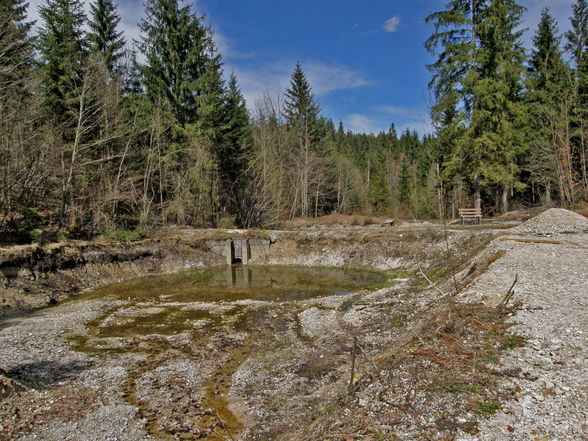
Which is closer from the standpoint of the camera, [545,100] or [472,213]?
[472,213]

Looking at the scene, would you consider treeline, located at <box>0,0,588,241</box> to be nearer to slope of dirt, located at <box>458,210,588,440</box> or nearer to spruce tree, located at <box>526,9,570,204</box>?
spruce tree, located at <box>526,9,570,204</box>

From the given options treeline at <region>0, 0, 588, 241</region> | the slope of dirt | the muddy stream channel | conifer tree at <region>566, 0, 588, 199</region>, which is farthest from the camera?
conifer tree at <region>566, 0, 588, 199</region>

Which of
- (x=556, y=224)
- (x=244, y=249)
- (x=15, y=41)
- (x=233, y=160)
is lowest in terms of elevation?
(x=244, y=249)

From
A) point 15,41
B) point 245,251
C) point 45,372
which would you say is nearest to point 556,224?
point 245,251

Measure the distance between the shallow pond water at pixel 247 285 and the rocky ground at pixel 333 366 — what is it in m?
2.41

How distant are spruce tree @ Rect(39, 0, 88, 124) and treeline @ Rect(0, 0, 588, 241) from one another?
79 mm

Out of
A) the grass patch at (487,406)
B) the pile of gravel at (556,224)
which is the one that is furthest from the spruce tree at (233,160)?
the grass patch at (487,406)

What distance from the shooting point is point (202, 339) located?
31.6 ft

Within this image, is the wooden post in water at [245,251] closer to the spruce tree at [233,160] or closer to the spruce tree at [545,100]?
the spruce tree at [233,160]

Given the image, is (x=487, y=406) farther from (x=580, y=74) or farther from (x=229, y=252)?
(x=580, y=74)

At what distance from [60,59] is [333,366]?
81.8 ft

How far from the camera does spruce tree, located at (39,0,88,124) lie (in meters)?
21.1

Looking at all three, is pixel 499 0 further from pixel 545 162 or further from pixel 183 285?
pixel 183 285

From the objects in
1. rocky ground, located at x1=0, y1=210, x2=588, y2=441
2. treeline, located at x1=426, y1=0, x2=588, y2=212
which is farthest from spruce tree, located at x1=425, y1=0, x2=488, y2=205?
rocky ground, located at x1=0, y1=210, x2=588, y2=441
